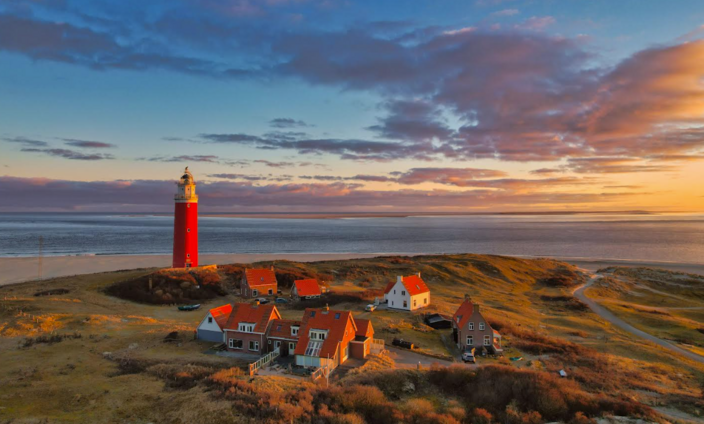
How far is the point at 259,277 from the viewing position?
53500 mm

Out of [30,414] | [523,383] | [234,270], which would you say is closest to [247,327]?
[30,414]

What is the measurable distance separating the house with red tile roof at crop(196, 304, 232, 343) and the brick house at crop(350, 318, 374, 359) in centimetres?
1166

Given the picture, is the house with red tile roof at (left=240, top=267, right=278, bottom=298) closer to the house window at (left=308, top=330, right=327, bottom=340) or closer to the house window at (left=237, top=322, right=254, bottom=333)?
the house window at (left=237, top=322, right=254, bottom=333)

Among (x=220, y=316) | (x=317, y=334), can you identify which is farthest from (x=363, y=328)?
(x=220, y=316)

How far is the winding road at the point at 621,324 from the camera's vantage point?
120 feet

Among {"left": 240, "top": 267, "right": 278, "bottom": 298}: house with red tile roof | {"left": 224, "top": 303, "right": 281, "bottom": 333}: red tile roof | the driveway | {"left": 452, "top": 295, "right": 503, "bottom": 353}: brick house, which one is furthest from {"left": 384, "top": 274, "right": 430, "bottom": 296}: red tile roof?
{"left": 224, "top": 303, "right": 281, "bottom": 333}: red tile roof

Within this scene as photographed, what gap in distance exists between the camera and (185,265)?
5581 centimetres

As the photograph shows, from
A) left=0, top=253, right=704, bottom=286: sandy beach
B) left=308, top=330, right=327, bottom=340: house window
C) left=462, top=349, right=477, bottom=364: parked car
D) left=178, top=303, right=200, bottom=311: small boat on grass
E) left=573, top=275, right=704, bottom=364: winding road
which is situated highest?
left=308, top=330, right=327, bottom=340: house window

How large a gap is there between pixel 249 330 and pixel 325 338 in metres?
7.03

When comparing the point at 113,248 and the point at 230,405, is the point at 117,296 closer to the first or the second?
the point at 230,405

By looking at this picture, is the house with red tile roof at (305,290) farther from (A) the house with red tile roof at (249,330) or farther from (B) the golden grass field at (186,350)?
(A) the house with red tile roof at (249,330)

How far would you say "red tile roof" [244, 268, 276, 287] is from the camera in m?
52.6

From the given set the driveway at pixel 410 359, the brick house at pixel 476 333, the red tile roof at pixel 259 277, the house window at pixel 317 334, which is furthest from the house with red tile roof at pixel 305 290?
the brick house at pixel 476 333

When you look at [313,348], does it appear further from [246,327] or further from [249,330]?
[246,327]
